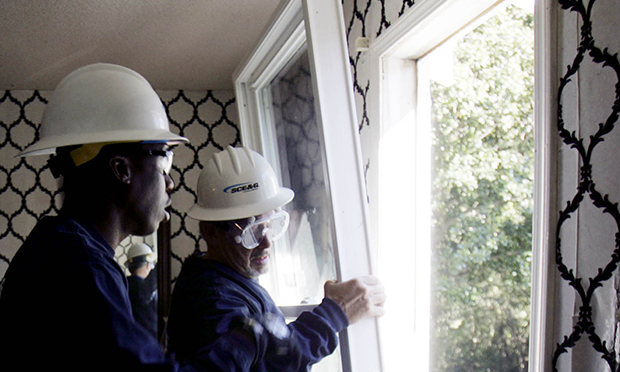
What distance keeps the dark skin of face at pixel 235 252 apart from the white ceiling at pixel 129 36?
0.90m

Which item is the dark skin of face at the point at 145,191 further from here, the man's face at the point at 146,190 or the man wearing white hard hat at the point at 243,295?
the man wearing white hard hat at the point at 243,295

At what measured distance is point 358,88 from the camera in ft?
6.78

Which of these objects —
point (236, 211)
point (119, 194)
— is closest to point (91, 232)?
point (119, 194)

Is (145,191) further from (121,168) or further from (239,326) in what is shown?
(239,326)

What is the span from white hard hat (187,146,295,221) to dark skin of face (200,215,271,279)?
3cm

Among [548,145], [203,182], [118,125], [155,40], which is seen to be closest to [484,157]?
[548,145]

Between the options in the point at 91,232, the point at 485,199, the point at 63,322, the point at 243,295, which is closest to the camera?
the point at 63,322

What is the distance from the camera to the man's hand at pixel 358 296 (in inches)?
51.6

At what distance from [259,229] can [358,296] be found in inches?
13.2

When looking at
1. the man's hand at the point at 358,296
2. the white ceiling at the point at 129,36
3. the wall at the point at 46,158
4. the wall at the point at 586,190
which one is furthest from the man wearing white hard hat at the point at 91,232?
the wall at the point at 46,158

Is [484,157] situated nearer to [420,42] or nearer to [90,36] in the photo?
[420,42]

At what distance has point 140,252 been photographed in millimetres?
3475

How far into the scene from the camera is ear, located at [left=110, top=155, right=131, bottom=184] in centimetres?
107

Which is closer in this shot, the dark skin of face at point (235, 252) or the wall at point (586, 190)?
the wall at point (586, 190)
